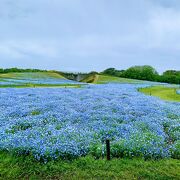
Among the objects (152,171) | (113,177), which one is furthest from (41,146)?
(152,171)

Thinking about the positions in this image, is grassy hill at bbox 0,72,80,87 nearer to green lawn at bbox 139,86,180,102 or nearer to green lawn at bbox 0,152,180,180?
green lawn at bbox 139,86,180,102

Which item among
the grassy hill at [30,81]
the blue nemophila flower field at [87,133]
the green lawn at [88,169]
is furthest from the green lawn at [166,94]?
the green lawn at [88,169]

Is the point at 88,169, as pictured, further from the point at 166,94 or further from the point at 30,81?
the point at 30,81

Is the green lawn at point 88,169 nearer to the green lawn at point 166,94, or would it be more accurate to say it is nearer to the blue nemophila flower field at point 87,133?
the blue nemophila flower field at point 87,133

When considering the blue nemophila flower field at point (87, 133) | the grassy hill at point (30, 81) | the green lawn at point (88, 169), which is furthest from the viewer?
the grassy hill at point (30, 81)

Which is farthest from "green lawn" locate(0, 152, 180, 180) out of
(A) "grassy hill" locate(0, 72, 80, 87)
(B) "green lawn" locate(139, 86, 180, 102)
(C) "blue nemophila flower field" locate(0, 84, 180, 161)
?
(A) "grassy hill" locate(0, 72, 80, 87)

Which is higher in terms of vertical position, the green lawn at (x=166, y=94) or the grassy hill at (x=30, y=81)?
the grassy hill at (x=30, y=81)

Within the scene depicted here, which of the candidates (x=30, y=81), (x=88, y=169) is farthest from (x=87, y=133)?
(x=30, y=81)

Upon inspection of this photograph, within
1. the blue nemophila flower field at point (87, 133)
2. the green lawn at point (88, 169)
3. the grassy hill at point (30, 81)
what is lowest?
the green lawn at point (88, 169)

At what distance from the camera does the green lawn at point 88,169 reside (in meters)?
8.24

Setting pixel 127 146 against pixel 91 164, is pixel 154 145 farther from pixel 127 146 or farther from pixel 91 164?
pixel 91 164

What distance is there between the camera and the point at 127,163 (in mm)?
9094

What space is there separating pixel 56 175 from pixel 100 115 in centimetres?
690

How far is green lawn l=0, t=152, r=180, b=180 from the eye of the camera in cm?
824
